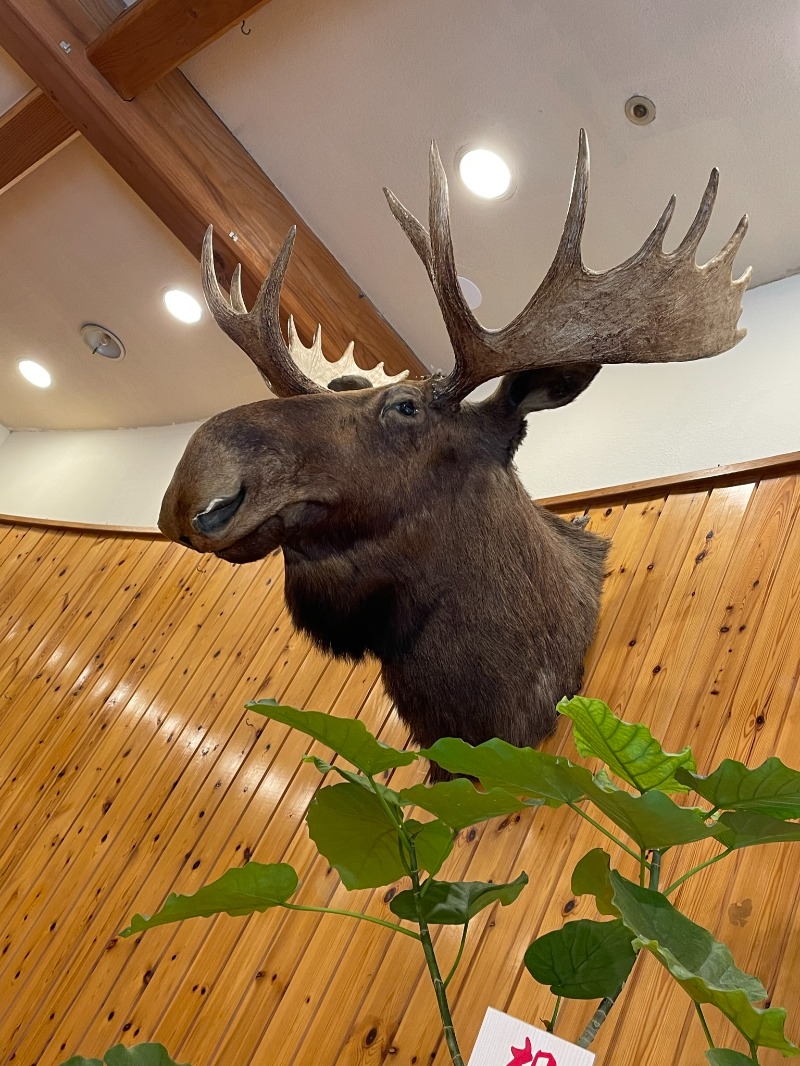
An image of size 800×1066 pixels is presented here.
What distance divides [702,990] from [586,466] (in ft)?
5.64

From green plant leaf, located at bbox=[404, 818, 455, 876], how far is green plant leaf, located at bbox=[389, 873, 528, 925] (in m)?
0.03

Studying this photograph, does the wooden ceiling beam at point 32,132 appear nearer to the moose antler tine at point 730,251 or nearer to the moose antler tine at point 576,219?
the moose antler tine at point 576,219

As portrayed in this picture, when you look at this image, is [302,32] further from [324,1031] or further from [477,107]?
[324,1031]

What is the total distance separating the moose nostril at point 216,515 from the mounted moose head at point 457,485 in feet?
0.13

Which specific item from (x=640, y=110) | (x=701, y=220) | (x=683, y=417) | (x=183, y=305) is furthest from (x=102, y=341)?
(x=701, y=220)

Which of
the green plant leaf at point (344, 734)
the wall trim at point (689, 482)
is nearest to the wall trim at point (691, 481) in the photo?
the wall trim at point (689, 482)

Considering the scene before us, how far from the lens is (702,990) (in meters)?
0.73

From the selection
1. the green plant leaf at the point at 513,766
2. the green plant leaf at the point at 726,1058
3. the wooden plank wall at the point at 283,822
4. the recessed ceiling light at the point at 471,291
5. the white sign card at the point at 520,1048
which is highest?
the green plant leaf at the point at 513,766

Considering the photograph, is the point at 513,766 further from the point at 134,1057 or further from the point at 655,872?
the point at 134,1057

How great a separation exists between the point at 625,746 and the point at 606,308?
861mm

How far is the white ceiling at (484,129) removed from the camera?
80.9 inches

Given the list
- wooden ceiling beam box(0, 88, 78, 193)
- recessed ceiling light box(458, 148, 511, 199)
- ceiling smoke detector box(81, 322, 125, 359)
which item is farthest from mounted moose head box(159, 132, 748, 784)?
ceiling smoke detector box(81, 322, 125, 359)

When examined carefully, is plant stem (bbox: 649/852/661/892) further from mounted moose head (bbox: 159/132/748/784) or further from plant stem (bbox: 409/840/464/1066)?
mounted moose head (bbox: 159/132/748/784)

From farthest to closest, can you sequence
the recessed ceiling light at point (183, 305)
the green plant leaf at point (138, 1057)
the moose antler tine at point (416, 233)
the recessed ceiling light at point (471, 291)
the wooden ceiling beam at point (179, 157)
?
the recessed ceiling light at point (183, 305), the wooden ceiling beam at point (179, 157), the recessed ceiling light at point (471, 291), the moose antler tine at point (416, 233), the green plant leaf at point (138, 1057)
